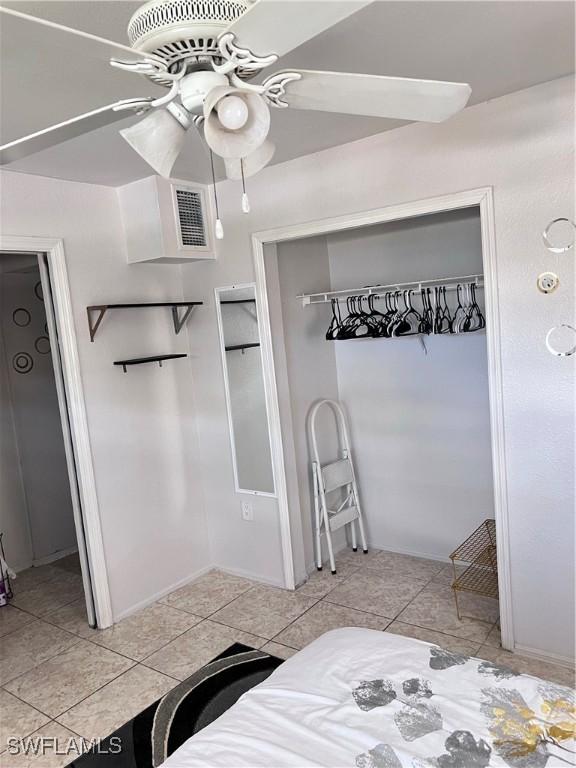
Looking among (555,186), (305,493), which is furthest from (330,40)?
(305,493)

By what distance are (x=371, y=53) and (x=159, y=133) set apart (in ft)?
3.07

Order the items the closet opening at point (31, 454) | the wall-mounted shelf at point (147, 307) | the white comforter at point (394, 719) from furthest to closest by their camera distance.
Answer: the closet opening at point (31, 454) < the wall-mounted shelf at point (147, 307) < the white comforter at point (394, 719)

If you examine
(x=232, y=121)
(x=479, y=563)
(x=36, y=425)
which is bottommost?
(x=479, y=563)

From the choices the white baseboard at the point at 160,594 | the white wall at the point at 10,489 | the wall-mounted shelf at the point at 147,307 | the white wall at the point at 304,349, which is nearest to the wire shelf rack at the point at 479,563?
the white wall at the point at 304,349

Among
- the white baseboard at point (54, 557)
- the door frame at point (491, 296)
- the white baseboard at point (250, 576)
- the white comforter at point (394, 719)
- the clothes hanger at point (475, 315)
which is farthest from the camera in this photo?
the white baseboard at point (54, 557)

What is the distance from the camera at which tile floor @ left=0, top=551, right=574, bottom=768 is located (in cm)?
265

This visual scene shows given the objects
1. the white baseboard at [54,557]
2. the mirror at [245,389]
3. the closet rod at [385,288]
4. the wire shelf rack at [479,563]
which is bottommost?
the white baseboard at [54,557]

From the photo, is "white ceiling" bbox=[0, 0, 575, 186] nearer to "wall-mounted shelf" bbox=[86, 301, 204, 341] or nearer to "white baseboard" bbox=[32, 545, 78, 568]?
"wall-mounted shelf" bbox=[86, 301, 204, 341]

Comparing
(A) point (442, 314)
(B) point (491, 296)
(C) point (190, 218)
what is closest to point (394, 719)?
(B) point (491, 296)

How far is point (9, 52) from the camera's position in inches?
65.2

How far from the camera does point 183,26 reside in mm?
1097

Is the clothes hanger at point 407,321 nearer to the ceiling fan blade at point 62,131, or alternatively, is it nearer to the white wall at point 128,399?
the white wall at point 128,399

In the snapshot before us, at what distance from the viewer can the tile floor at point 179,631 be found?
Answer: 265cm

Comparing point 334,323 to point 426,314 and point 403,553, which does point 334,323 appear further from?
point 403,553
